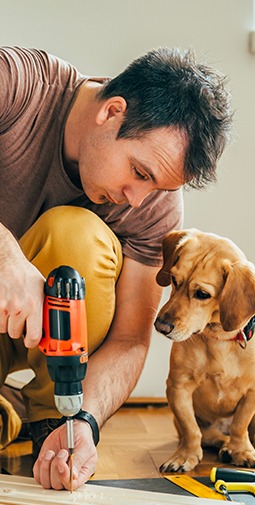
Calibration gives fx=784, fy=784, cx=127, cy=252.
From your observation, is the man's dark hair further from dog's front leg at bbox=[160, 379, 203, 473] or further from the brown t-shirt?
dog's front leg at bbox=[160, 379, 203, 473]

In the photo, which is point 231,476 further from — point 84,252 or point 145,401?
point 145,401

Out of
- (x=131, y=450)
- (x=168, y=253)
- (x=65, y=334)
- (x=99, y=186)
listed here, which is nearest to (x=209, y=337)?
(x=168, y=253)

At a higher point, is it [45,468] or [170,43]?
[170,43]

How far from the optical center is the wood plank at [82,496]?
63.2 inches

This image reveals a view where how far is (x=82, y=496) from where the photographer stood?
5.40 feet

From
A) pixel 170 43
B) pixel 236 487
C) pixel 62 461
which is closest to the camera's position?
pixel 62 461

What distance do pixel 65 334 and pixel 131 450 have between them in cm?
96

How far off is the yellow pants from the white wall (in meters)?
1.01

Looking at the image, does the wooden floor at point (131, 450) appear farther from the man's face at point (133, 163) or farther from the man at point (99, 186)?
the man's face at point (133, 163)

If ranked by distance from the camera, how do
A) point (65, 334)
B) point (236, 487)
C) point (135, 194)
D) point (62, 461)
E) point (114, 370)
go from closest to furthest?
point (65, 334), point (62, 461), point (236, 487), point (135, 194), point (114, 370)

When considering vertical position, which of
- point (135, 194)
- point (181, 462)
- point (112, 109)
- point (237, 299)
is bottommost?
point (181, 462)

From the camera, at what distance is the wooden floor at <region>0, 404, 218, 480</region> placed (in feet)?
6.77

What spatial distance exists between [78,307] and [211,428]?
3.37 feet

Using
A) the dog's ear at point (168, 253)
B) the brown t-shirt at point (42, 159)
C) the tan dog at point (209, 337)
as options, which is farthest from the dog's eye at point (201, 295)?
the brown t-shirt at point (42, 159)
